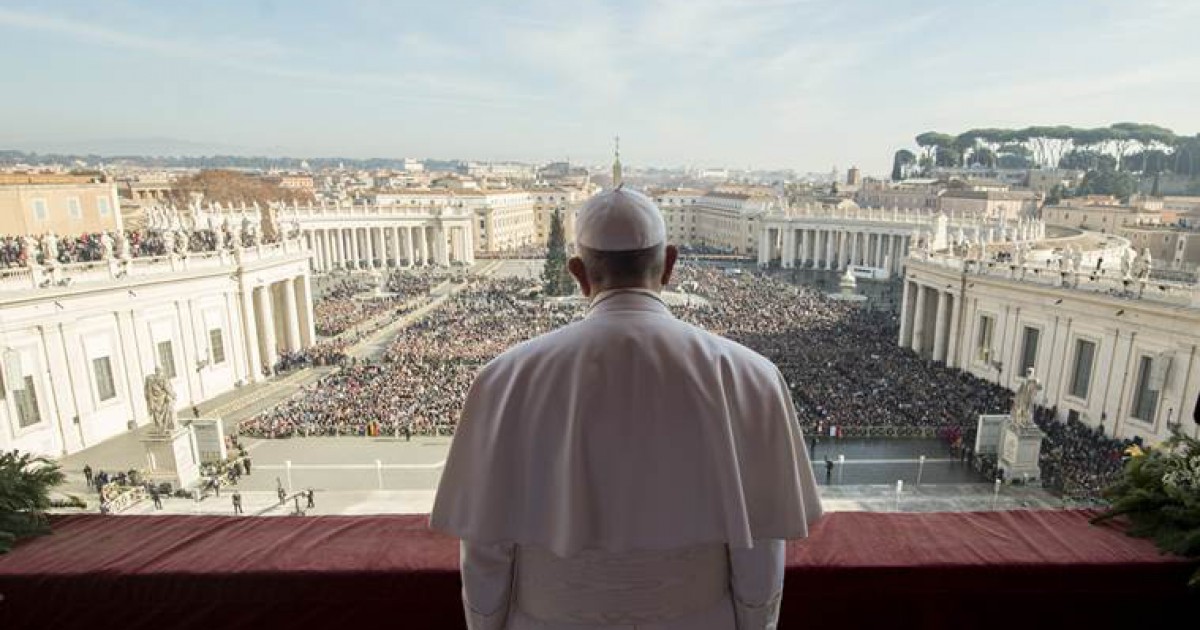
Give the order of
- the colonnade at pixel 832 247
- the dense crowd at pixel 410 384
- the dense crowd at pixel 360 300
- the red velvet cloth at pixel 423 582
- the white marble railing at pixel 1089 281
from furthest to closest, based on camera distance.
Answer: the colonnade at pixel 832 247 → the dense crowd at pixel 360 300 → the dense crowd at pixel 410 384 → the white marble railing at pixel 1089 281 → the red velvet cloth at pixel 423 582

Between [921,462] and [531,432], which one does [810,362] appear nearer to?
[921,462]

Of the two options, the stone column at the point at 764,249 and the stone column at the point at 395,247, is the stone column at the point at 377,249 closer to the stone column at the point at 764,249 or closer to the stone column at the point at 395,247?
the stone column at the point at 395,247

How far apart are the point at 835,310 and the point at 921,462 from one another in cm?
2267

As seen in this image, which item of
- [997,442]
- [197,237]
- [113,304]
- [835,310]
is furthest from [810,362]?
[197,237]

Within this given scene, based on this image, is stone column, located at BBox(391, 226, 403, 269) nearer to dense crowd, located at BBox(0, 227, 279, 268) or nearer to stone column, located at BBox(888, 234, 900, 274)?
dense crowd, located at BBox(0, 227, 279, 268)

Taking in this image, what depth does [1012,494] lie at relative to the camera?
15.5 meters

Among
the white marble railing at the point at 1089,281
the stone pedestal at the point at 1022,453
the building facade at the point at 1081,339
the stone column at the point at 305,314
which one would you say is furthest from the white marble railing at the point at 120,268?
the white marble railing at the point at 1089,281

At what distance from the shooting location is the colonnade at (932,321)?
27.6 metres

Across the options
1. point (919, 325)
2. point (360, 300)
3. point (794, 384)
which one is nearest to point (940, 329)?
point (919, 325)

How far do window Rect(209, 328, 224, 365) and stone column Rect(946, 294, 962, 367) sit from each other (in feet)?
99.0

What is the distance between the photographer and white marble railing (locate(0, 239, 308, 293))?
18250mm

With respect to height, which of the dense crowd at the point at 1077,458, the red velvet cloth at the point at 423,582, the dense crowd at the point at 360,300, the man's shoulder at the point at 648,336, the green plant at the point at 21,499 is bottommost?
the dense crowd at the point at 360,300

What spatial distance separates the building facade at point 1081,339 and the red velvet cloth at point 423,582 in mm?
16374

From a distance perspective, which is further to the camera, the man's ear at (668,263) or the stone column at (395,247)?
the stone column at (395,247)
